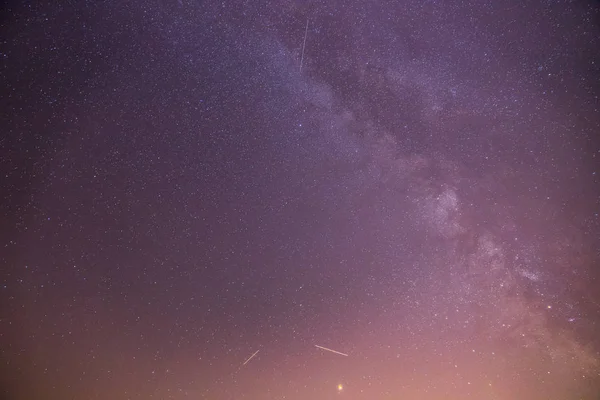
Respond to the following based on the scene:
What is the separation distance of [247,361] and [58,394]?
249 centimetres

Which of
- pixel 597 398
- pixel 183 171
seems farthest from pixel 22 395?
pixel 597 398

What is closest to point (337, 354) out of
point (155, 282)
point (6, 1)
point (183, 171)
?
point (155, 282)

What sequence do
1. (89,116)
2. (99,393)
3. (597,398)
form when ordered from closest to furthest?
(89,116), (597,398), (99,393)

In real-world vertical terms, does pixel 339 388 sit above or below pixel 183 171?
below

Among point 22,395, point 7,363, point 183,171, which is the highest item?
point 183,171

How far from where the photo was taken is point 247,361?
10.2 ft

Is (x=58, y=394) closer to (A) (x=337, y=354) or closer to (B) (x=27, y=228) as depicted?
(B) (x=27, y=228)

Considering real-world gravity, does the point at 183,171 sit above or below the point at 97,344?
above

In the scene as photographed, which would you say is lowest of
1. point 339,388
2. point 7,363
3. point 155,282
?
point 7,363

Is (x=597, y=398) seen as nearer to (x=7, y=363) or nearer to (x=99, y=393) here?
(x=99, y=393)

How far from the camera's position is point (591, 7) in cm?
238

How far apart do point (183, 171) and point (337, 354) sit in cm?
290

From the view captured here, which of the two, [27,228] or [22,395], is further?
[22,395]

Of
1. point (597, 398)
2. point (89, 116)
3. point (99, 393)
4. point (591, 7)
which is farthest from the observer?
point (99, 393)
